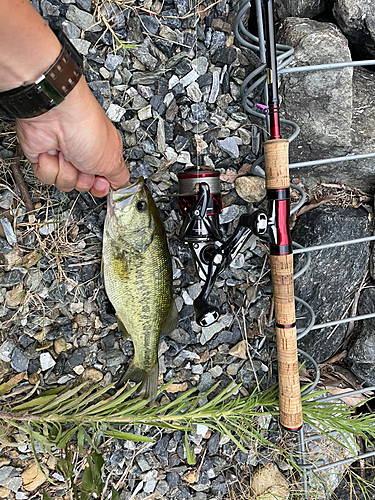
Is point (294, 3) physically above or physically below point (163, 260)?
above

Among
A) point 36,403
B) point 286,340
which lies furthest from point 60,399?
point 286,340

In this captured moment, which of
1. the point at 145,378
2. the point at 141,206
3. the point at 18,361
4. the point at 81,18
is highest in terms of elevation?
the point at 81,18

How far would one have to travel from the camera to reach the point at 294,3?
5.83 ft

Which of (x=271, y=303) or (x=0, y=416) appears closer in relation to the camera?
(x=0, y=416)

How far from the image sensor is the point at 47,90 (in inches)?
42.1

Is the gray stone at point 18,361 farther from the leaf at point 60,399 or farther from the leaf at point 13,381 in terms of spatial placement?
the leaf at point 60,399

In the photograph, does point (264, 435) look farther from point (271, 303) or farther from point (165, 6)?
point (165, 6)

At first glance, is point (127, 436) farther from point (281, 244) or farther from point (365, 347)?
point (365, 347)

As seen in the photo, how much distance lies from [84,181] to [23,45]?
497mm

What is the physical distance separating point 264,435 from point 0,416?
1146mm

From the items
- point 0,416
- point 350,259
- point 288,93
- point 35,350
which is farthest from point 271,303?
point 0,416

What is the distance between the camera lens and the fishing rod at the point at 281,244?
1.43 meters

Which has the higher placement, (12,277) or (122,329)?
(12,277)

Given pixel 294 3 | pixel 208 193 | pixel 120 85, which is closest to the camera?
pixel 208 193
